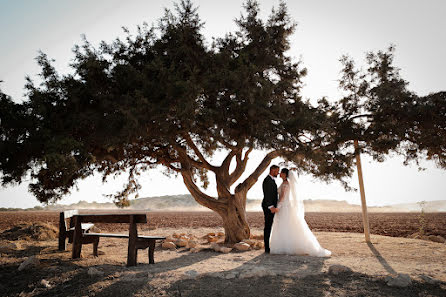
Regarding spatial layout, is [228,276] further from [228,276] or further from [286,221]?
[286,221]

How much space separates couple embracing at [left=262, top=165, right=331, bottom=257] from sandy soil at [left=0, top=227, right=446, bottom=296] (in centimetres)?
73

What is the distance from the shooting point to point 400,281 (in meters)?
5.71

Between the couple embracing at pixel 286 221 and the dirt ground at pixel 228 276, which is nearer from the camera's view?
the dirt ground at pixel 228 276

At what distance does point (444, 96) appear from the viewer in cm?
1108

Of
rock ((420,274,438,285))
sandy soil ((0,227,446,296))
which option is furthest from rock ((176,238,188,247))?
rock ((420,274,438,285))

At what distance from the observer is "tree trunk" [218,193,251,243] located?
12336 mm

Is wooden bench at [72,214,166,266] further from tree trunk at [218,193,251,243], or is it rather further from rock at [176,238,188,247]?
tree trunk at [218,193,251,243]

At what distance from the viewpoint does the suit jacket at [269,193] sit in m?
10.3

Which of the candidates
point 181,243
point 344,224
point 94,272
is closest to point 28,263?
point 94,272

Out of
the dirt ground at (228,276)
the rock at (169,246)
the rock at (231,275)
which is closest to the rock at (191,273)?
the dirt ground at (228,276)

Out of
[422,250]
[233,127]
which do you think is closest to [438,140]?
[422,250]

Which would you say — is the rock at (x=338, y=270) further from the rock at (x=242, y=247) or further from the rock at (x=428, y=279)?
the rock at (x=242, y=247)

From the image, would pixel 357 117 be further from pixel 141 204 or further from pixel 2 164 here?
pixel 141 204

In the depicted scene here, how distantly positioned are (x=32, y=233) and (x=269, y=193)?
37.8 ft
